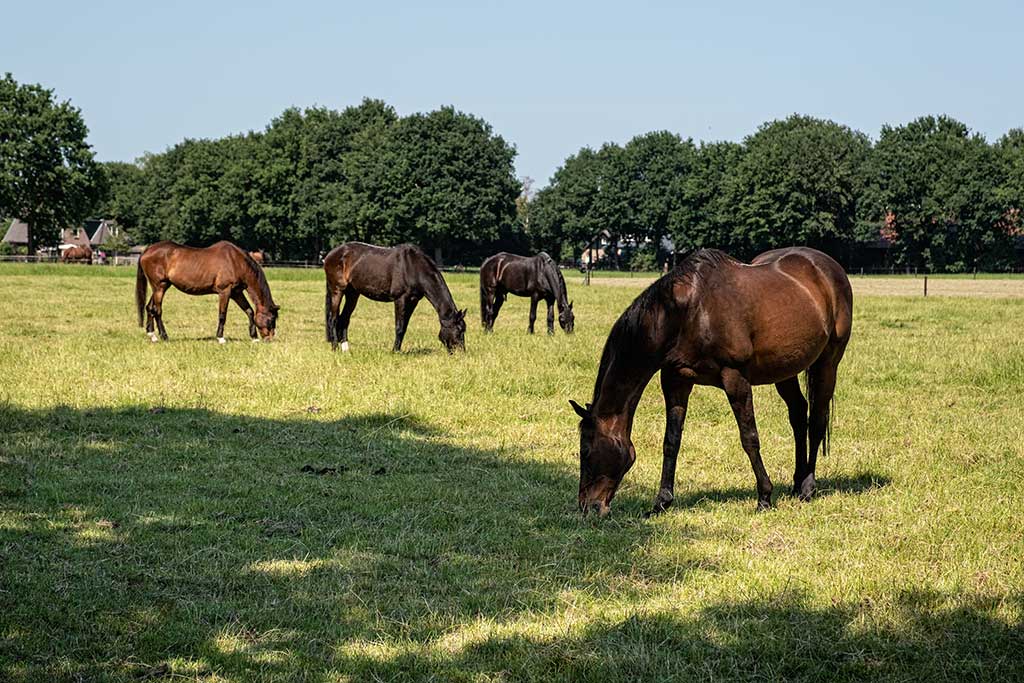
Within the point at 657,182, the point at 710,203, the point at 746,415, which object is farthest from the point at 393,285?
the point at 657,182

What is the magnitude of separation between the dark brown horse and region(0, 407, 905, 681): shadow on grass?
24.3 feet

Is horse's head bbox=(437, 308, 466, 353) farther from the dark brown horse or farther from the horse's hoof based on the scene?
the horse's hoof

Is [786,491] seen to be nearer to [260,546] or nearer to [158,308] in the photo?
[260,546]

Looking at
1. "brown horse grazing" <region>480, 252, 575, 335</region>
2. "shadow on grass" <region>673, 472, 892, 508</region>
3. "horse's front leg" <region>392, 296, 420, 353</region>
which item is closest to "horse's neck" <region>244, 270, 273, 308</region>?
"horse's front leg" <region>392, 296, 420, 353</region>

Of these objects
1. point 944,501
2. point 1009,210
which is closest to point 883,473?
point 944,501

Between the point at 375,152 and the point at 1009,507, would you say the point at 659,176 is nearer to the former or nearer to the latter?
the point at 375,152

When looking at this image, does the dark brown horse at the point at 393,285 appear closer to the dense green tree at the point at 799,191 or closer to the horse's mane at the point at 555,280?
the horse's mane at the point at 555,280

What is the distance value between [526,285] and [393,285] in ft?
21.0

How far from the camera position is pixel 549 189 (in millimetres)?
93250

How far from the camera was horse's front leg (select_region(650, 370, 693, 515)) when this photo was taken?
7.51 m

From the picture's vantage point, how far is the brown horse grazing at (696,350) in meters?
7.26

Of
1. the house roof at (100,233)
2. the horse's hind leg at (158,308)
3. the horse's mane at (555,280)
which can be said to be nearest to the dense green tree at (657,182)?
the horse's mane at (555,280)

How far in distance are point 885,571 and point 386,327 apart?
777 inches

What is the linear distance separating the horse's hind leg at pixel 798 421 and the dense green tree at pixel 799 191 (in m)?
71.5
